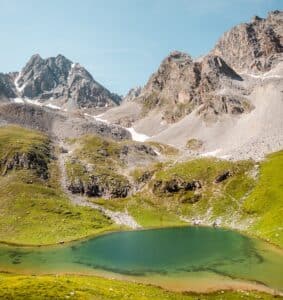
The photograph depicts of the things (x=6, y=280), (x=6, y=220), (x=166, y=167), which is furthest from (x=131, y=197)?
(x=6, y=280)

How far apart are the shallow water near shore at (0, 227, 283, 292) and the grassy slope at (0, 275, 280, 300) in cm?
522

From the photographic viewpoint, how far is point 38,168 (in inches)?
6112

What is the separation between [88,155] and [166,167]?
3857 cm

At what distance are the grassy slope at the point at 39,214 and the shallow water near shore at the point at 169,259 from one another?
24.8ft

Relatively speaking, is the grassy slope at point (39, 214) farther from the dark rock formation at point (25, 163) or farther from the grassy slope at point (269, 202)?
the grassy slope at point (269, 202)

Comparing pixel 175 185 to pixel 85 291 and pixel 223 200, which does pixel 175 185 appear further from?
pixel 85 291

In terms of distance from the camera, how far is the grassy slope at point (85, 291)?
39803mm

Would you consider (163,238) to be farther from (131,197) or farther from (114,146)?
(114,146)

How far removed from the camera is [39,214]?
11562 centimetres

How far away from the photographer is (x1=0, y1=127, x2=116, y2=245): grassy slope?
10300cm

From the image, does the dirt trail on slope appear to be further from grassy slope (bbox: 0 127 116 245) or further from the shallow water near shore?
the shallow water near shore

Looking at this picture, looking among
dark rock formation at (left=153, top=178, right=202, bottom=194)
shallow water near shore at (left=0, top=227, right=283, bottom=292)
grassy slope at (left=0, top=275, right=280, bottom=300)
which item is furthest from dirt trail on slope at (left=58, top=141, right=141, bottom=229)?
grassy slope at (left=0, top=275, right=280, bottom=300)

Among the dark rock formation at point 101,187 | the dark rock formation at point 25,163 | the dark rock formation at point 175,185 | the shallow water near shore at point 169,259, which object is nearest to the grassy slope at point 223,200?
the dark rock formation at point 175,185

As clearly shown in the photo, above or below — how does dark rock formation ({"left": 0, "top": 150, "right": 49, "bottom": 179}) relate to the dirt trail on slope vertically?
above
